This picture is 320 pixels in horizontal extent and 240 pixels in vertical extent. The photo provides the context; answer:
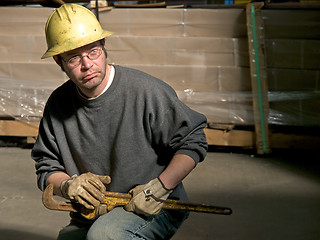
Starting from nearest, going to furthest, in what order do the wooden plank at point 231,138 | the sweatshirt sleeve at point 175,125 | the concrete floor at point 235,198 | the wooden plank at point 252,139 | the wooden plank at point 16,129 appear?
the sweatshirt sleeve at point 175,125 → the concrete floor at point 235,198 → the wooden plank at point 252,139 → the wooden plank at point 231,138 → the wooden plank at point 16,129

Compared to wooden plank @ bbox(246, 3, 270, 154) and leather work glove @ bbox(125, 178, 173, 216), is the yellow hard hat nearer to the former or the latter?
leather work glove @ bbox(125, 178, 173, 216)

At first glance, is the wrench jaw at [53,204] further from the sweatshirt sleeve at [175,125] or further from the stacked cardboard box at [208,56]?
the stacked cardboard box at [208,56]

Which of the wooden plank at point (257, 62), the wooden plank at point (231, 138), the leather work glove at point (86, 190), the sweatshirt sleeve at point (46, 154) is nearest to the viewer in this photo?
the leather work glove at point (86, 190)

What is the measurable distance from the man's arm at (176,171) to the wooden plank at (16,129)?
370 cm

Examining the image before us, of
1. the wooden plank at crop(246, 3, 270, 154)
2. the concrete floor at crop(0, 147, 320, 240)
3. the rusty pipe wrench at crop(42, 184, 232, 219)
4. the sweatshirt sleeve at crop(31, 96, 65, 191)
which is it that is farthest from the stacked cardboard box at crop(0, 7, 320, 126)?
the rusty pipe wrench at crop(42, 184, 232, 219)

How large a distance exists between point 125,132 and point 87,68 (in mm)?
347

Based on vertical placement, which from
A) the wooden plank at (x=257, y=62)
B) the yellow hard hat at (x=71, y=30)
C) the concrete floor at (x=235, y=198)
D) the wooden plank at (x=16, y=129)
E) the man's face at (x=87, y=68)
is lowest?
the concrete floor at (x=235, y=198)

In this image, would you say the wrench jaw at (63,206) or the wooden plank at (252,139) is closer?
the wrench jaw at (63,206)

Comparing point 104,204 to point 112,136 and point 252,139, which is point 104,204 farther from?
point 252,139

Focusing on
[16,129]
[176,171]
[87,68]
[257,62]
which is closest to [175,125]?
[176,171]

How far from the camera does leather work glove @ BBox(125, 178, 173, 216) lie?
2.17 meters

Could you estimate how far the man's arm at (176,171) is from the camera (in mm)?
2203

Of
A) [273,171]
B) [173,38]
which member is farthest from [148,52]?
[273,171]

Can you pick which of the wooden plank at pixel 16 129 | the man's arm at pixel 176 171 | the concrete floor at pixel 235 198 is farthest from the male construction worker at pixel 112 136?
the wooden plank at pixel 16 129
